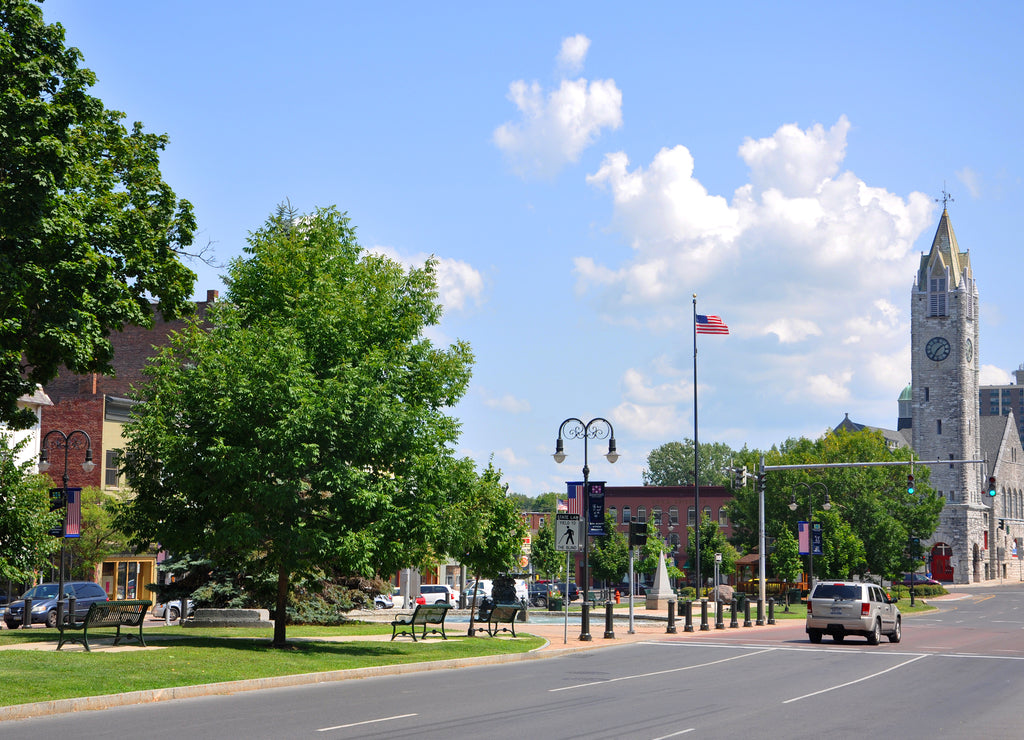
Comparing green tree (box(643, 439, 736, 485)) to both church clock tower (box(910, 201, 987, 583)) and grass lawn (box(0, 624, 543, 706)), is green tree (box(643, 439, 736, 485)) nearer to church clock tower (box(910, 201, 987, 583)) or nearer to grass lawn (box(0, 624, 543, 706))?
church clock tower (box(910, 201, 987, 583))

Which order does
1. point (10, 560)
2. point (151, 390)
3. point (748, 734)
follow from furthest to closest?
point (151, 390) < point (10, 560) < point (748, 734)

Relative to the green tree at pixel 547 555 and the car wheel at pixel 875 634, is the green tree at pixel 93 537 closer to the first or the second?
the green tree at pixel 547 555

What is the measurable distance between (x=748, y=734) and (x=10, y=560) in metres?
16.7

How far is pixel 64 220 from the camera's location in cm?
1748

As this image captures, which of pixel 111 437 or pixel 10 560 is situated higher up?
pixel 111 437

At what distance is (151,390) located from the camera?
2514 centimetres

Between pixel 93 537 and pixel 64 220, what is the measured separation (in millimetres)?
32207

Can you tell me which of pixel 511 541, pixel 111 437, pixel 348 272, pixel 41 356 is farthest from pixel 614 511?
pixel 41 356

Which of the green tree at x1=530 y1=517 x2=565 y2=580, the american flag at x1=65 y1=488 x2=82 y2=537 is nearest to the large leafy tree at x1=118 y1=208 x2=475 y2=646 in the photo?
the american flag at x1=65 y1=488 x2=82 y2=537

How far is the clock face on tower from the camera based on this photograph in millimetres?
135875

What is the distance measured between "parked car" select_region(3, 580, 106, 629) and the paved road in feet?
66.3

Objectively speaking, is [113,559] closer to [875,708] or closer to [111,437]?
[111,437]

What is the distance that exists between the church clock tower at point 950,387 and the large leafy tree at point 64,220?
5006 inches

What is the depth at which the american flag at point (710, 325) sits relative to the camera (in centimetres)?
4962
